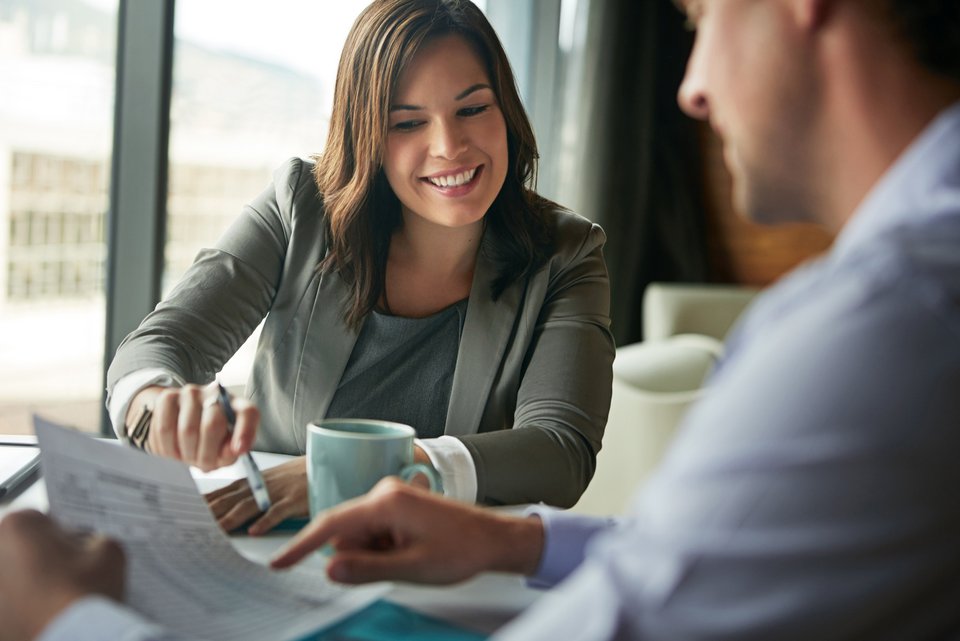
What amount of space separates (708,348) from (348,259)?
6.42ft

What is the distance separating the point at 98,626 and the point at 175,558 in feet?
0.70

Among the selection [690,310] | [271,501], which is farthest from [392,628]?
[690,310]

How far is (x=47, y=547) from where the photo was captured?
0.63 metres

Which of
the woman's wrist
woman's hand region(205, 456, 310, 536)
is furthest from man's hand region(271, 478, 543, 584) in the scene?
woman's hand region(205, 456, 310, 536)

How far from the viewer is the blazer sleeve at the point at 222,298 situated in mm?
1376

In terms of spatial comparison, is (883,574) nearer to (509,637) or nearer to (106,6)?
(509,637)

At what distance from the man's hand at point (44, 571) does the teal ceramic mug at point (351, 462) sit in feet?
0.85

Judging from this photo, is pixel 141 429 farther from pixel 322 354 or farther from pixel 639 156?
pixel 639 156

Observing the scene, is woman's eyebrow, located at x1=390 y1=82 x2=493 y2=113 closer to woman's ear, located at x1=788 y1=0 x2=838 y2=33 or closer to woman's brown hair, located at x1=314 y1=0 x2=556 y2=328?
woman's brown hair, located at x1=314 y1=0 x2=556 y2=328

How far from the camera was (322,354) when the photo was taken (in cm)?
154

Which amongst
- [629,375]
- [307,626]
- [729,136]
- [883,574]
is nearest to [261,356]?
[307,626]

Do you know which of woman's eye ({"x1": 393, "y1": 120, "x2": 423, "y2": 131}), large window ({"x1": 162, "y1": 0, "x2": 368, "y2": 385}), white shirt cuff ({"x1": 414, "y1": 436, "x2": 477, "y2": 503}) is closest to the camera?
white shirt cuff ({"x1": 414, "y1": 436, "x2": 477, "y2": 503})

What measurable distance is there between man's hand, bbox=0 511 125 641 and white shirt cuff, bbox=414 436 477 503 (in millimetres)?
504

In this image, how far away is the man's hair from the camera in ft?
1.85
